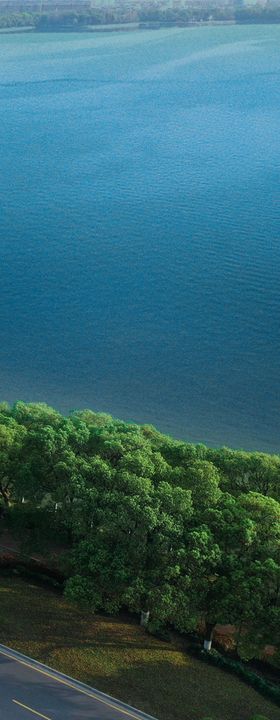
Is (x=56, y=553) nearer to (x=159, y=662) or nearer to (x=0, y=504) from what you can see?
(x=0, y=504)

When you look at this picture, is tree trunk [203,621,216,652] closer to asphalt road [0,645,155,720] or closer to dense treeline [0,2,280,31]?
asphalt road [0,645,155,720]

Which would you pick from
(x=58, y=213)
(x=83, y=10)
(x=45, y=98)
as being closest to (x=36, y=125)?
(x=45, y=98)

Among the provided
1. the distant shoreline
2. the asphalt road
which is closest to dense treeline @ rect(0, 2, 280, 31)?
the distant shoreline

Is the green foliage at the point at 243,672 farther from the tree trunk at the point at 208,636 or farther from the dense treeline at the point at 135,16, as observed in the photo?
the dense treeline at the point at 135,16

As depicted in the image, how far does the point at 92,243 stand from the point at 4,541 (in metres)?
31.9

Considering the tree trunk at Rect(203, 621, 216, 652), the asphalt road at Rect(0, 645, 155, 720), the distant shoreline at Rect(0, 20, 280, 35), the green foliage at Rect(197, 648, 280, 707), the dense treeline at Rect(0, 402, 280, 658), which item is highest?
the distant shoreline at Rect(0, 20, 280, 35)

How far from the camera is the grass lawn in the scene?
18.3 m

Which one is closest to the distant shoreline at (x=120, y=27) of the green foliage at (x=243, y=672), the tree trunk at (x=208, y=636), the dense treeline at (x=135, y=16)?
the dense treeline at (x=135, y=16)

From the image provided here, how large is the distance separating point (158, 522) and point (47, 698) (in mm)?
4989

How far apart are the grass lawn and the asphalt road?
34 centimetres

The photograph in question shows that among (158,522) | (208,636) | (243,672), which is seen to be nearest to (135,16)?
(158,522)

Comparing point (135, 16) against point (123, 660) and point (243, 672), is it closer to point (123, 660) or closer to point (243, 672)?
point (123, 660)

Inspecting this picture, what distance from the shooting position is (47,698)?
58.9 ft

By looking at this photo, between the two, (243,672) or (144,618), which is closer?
(243,672)
